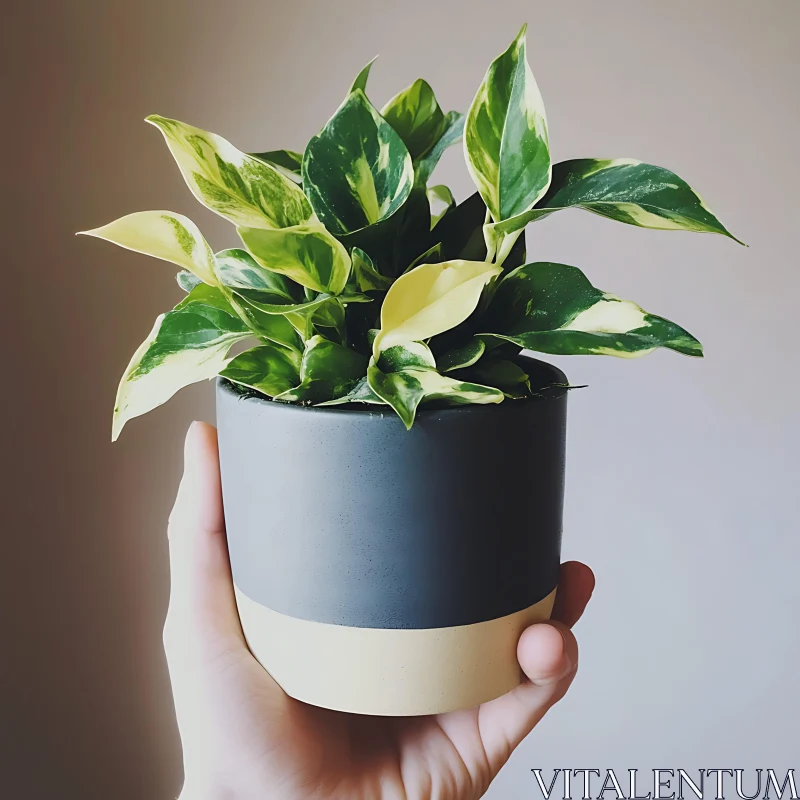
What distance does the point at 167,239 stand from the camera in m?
0.48

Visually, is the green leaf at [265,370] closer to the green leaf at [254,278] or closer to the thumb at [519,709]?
the green leaf at [254,278]

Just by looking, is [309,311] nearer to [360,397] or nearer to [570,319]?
[360,397]

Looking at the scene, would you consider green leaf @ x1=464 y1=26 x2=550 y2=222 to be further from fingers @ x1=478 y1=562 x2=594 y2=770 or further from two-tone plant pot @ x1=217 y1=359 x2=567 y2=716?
fingers @ x1=478 y1=562 x2=594 y2=770

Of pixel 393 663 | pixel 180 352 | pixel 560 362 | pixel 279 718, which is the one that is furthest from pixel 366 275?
pixel 560 362

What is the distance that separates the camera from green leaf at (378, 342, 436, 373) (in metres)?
0.46

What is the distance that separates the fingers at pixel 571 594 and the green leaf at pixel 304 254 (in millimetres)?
398

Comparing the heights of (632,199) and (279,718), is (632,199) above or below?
above

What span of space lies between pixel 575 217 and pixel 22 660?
48.7 inches

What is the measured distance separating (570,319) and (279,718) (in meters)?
0.40

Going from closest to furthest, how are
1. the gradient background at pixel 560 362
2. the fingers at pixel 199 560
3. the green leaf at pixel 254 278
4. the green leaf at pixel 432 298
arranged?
the green leaf at pixel 432 298 < the green leaf at pixel 254 278 < the fingers at pixel 199 560 < the gradient background at pixel 560 362

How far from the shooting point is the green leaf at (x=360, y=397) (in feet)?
1.53

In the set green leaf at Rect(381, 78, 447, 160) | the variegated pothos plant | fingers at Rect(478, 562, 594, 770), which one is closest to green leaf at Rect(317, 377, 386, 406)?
the variegated pothos plant

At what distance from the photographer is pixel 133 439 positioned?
1335mm

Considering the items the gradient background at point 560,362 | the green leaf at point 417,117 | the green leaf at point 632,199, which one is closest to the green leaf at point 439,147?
the green leaf at point 417,117
